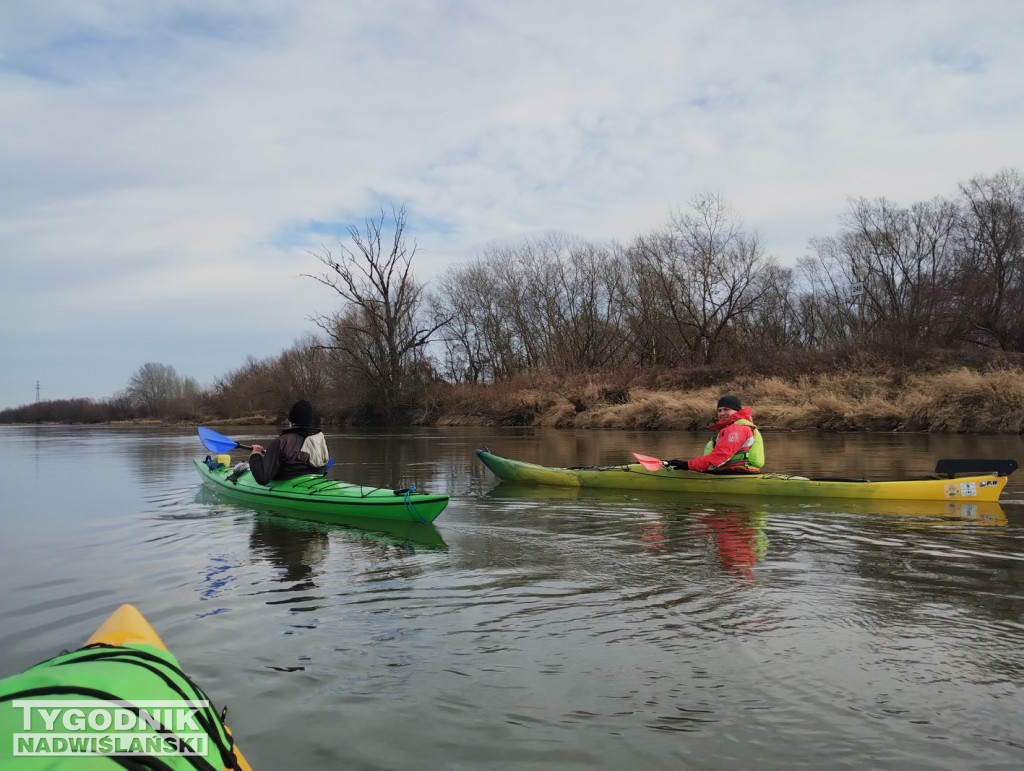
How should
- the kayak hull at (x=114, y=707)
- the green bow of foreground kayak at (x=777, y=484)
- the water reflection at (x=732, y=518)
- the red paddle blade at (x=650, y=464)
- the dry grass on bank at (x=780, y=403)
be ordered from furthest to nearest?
1. the dry grass on bank at (x=780, y=403)
2. the red paddle blade at (x=650, y=464)
3. the green bow of foreground kayak at (x=777, y=484)
4. the water reflection at (x=732, y=518)
5. the kayak hull at (x=114, y=707)

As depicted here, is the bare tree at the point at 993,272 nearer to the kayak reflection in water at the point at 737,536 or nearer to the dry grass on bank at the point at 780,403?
the dry grass on bank at the point at 780,403

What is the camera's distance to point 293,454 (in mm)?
9039

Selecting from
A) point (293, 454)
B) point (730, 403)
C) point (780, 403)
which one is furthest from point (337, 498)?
point (780, 403)

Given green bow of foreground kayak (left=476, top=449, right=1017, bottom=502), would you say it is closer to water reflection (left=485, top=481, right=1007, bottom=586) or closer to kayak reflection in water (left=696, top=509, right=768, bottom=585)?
water reflection (left=485, top=481, right=1007, bottom=586)

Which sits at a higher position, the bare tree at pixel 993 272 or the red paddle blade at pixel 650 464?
the bare tree at pixel 993 272

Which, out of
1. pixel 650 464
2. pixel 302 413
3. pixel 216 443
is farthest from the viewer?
pixel 216 443

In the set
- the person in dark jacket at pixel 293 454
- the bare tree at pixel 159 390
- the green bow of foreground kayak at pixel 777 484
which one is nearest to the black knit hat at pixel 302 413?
the person in dark jacket at pixel 293 454

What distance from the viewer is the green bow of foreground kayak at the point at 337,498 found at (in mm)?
7957

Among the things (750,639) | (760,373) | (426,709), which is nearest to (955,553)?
(750,639)

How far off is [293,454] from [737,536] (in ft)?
17.6

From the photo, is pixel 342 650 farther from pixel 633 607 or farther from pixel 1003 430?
pixel 1003 430

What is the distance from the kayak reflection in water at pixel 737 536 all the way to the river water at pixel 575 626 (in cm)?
4

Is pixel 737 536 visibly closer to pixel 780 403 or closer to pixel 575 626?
pixel 575 626

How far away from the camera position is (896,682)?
11.9ft
